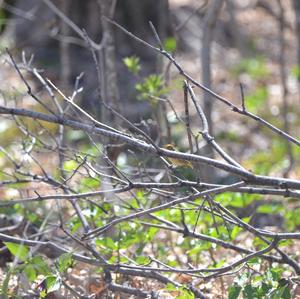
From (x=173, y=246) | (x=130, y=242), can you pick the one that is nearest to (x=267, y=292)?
(x=130, y=242)

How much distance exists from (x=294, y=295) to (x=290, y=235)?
73 centimetres

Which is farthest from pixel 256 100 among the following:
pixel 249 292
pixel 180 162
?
pixel 249 292

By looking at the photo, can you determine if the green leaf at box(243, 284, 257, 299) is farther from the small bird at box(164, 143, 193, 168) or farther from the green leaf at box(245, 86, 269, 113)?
the green leaf at box(245, 86, 269, 113)

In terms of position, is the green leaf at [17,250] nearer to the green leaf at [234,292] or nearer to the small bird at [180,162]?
the small bird at [180,162]

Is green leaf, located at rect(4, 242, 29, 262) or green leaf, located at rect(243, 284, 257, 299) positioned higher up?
green leaf, located at rect(4, 242, 29, 262)

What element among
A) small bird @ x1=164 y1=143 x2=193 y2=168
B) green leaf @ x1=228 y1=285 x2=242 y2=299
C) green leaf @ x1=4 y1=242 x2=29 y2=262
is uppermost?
small bird @ x1=164 y1=143 x2=193 y2=168

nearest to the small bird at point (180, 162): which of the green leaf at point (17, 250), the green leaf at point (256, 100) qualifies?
the green leaf at point (17, 250)

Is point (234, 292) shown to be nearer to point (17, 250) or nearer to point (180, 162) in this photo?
point (180, 162)

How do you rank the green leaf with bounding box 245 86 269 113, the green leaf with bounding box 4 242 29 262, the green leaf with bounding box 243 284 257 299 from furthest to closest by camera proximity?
the green leaf with bounding box 245 86 269 113 < the green leaf with bounding box 4 242 29 262 < the green leaf with bounding box 243 284 257 299

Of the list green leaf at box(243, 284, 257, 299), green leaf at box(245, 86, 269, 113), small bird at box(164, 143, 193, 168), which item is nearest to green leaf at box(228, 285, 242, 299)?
green leaf at box(243, 284, 257, 299)

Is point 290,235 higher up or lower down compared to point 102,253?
higher up

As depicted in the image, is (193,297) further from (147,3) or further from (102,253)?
(147,3)

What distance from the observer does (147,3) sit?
33.7 ft

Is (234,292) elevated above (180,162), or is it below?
below
